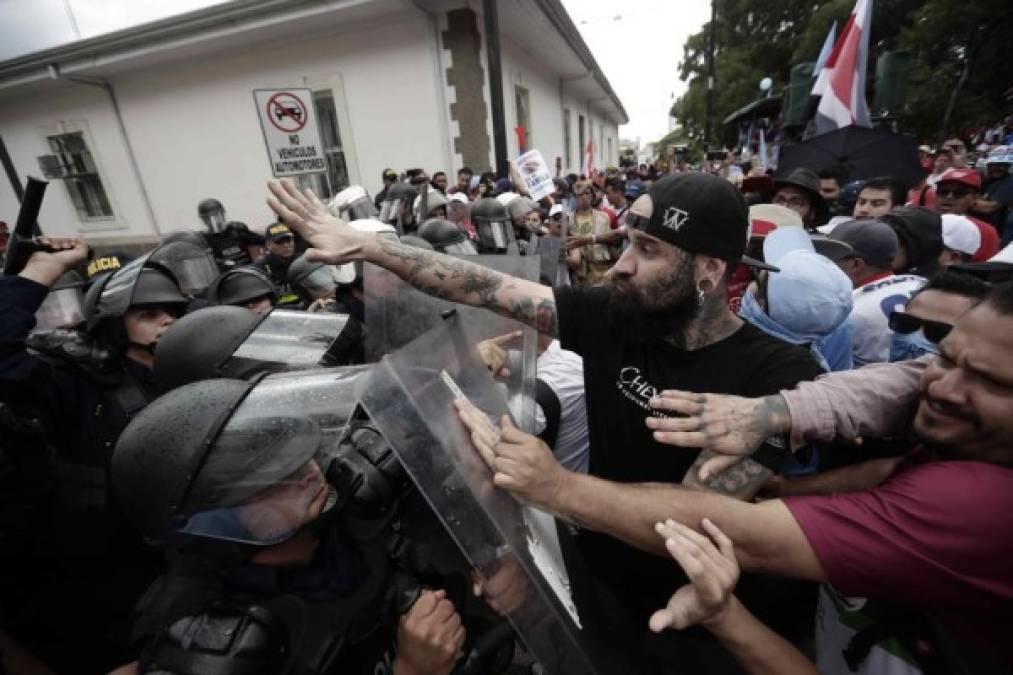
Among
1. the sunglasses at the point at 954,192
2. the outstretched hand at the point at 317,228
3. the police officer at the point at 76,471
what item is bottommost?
the police officer at the point at 76,471

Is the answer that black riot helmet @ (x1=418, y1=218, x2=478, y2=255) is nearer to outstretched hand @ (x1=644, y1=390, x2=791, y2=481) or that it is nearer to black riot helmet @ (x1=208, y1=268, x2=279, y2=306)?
black riot helmet @ (x1=208, y1=268, x2=279, y2=306)

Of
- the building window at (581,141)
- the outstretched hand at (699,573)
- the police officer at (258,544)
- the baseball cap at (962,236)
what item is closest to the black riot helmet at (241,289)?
the police officer at (258,544)

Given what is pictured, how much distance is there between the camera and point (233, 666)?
0.97 m

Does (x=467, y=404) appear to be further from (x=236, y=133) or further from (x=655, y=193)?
(x=236, y=133)

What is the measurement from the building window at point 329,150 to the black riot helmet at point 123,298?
23.0 ft

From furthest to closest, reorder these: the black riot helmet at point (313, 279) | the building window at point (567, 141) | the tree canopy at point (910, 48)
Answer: the tree canopy at point (910, 48)
the building window at point (567, 141)
the black riot helmet at point (313, 279)

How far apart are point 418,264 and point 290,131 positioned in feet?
13.0

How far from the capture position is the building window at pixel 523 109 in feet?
35.8

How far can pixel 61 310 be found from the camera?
11.3ft

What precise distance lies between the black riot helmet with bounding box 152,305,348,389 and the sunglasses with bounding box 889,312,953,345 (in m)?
2.30

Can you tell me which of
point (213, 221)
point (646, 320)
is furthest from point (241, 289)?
point (213, 221)

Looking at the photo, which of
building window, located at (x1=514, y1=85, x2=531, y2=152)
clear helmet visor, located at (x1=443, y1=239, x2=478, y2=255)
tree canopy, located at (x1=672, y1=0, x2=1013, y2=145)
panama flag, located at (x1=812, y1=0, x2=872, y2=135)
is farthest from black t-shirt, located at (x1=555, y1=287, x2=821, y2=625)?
tree canopy, located at (x1=672, y1=0, x2=1013, y2=145)

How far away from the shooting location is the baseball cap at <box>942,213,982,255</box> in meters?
3.52

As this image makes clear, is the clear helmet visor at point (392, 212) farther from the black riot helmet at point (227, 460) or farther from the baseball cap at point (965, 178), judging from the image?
the baseball cap at point (965, 178)
